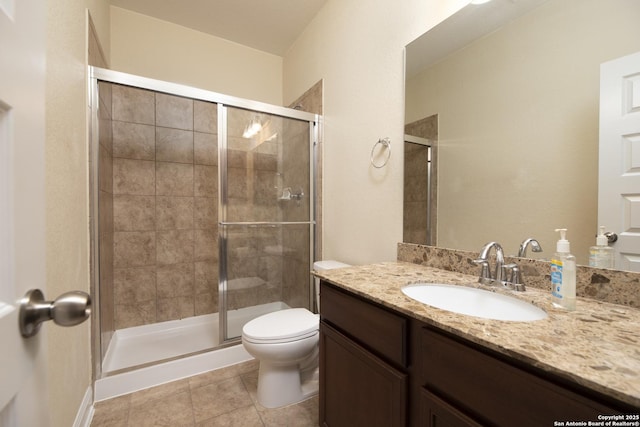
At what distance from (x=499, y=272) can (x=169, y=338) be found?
2.51 meters

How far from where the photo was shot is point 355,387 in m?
1.01

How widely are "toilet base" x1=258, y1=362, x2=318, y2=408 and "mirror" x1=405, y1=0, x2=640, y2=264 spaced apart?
1.13 meters

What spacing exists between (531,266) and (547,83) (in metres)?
0.67

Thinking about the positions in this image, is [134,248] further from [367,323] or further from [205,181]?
[367,323]

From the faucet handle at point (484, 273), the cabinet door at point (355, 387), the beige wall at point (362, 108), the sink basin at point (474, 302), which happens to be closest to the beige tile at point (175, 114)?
the beige wall at point (362, 108)

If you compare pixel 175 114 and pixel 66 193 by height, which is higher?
pixel 175 114

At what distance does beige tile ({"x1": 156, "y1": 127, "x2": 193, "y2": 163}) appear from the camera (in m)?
2.44

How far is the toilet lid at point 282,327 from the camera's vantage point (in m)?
1.43

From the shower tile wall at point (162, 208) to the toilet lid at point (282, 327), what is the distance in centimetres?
128

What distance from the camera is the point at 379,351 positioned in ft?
2.99

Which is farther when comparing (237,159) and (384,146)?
(237,159)

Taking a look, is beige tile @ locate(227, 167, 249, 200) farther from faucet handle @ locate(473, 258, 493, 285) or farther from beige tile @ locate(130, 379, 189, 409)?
faucet handle @ locate(473, 258, 493, 285)

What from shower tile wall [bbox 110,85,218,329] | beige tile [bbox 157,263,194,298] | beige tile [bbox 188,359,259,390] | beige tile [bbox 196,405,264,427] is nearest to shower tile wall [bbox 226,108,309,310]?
beige tile [bbox 188,359,259,390]

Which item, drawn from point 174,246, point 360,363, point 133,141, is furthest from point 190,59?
point 360,363
